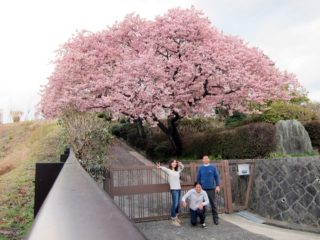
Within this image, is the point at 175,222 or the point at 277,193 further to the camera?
the point at 277,193

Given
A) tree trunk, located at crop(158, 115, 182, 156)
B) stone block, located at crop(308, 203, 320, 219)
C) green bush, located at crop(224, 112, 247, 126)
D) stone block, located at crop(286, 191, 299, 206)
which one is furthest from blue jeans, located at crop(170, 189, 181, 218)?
green bush, located at crop(224, 112, 247, 126)

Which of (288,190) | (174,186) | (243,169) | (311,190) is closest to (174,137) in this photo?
(243,169)

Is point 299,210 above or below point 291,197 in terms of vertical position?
below

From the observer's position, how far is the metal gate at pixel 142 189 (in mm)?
9602

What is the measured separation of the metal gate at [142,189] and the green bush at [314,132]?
20.7 ft

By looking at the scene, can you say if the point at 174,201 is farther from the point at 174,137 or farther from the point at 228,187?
the point at 174,137

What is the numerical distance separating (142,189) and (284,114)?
7960mm

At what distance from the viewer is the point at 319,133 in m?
14.1

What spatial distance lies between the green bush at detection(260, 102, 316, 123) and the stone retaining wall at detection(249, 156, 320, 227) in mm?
3897

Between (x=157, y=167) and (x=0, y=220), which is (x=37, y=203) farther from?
(x=157, y=167)

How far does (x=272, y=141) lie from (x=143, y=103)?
513 cm

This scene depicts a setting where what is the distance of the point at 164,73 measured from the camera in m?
13.9

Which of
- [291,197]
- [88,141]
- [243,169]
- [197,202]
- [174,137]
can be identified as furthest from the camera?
[174,137]

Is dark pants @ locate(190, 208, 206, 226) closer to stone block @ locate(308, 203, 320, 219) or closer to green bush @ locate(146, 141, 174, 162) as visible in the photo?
stone block @ locate(308, 203, 320, 219)
